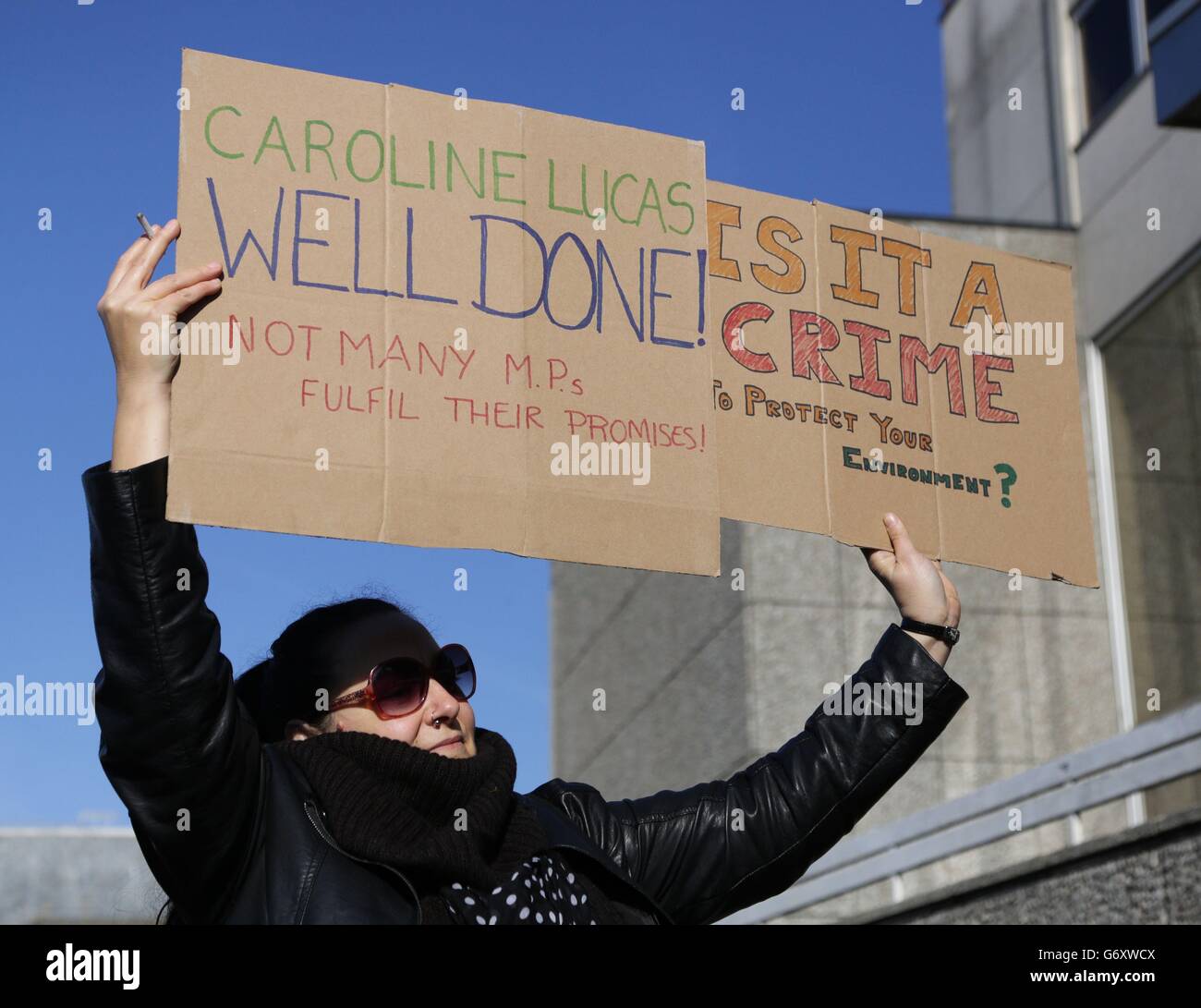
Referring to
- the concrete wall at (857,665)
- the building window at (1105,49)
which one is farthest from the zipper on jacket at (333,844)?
the building window at (1105,49)

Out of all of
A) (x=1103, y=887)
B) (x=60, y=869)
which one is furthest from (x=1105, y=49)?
(x=60, y=869)

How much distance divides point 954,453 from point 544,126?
43.7 inches

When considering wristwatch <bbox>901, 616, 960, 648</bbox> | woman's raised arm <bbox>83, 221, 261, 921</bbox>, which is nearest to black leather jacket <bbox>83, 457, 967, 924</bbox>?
woman's raised arm <bbox>83, 221, 261, 921</bbox>

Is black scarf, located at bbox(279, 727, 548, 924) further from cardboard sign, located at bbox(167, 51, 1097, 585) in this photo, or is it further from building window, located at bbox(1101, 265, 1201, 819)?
building window, located at bbox(1101, 265, 1201, 819)

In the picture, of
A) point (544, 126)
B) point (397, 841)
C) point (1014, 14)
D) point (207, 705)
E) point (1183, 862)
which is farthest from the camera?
point (1014, 14)

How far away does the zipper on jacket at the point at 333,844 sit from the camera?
9.08ft

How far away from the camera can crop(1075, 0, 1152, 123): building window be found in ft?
37.3

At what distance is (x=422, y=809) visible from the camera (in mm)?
2961

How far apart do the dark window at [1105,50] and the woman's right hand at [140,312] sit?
9.71 meters

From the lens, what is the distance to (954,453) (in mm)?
3678

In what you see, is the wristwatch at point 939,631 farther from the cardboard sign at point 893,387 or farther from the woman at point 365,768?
the cardboard sign at point 893,387

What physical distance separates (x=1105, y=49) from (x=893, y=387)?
29.2 ft
